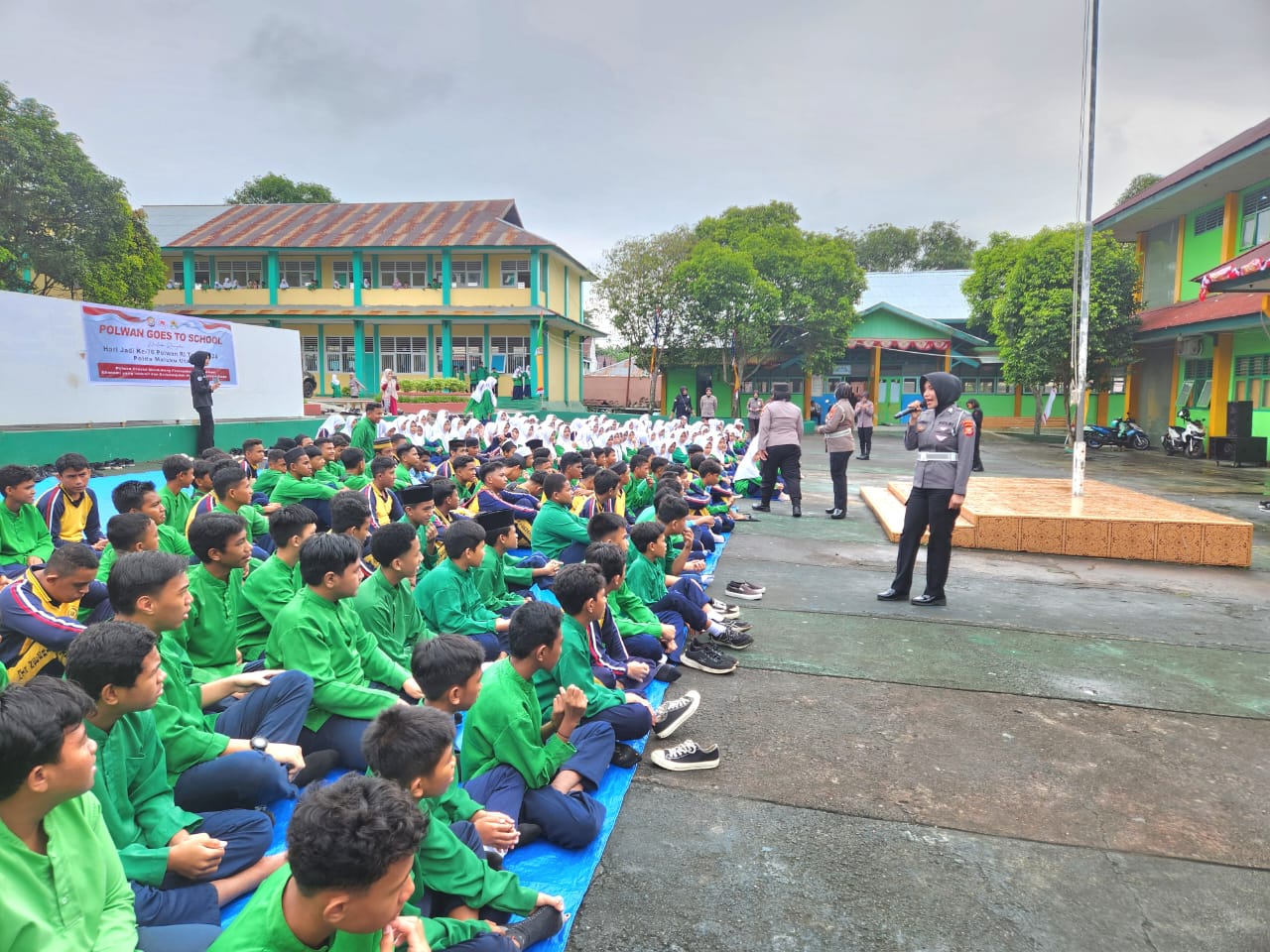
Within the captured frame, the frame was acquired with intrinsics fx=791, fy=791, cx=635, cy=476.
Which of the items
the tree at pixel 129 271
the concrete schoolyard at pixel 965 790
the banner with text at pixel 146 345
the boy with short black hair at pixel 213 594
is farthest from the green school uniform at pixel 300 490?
the tree at pixel 129 271

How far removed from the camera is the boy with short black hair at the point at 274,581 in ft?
11.2

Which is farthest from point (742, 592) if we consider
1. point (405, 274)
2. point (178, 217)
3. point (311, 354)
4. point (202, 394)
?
point (178, 217)

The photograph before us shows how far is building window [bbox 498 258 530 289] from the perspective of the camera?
83.5 ft

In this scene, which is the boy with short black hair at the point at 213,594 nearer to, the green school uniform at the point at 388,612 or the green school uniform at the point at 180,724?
the green school uniform at the point at 180,724

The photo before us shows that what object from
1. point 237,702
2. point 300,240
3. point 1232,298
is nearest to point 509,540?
point 237,702

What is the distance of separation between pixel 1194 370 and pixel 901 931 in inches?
845

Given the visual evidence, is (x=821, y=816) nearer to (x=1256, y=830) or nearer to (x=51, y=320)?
(x=1256, y=830)

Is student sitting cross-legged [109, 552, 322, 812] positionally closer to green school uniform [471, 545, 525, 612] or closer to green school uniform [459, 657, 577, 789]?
green school uniform [459, 657, 577, 789]

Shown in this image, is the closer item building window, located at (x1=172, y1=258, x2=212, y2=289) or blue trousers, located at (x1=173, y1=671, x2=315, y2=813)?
blue trousers, located at (x1=173, y1=671, x2=315, y2=813)

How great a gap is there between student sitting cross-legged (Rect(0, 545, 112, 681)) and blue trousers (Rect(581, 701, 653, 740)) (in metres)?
1.92

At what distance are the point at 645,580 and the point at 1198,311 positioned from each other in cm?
1847

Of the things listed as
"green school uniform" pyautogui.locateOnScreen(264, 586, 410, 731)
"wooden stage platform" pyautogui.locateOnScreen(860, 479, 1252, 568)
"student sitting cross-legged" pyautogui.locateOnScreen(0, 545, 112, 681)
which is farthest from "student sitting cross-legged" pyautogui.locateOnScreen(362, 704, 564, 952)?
"wooden stage platform" pyautogui.locateOnScreen(860, 479, 1252, 568)

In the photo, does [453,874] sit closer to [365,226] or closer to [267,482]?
[267,482]

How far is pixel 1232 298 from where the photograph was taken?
16.3 m
